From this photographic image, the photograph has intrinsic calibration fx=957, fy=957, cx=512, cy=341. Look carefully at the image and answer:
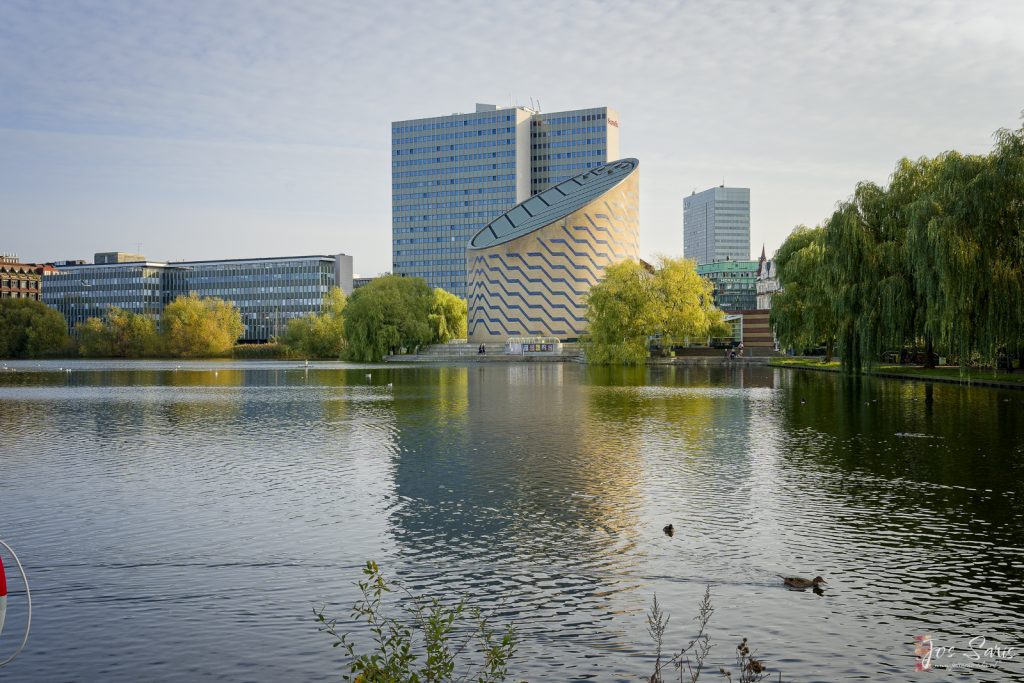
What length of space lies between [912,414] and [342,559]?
2425 centimetres

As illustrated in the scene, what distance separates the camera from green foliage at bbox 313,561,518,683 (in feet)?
23.6

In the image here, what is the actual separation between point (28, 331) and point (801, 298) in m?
115

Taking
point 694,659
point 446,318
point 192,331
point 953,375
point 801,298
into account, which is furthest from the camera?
point 192,331

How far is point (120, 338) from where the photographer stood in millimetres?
145250

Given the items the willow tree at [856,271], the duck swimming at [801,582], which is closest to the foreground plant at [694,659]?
the duck swimming at [801,582]

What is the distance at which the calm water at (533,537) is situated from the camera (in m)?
8.84

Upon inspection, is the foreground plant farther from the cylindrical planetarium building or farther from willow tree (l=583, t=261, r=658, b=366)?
the cylindrical planetarium building

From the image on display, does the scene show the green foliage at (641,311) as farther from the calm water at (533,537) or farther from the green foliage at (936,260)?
the calm water at (533,537)

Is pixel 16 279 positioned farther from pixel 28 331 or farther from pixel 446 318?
pixel 446 318

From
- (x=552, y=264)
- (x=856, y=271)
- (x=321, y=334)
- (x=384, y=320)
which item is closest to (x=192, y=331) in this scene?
(x=321, y=334)

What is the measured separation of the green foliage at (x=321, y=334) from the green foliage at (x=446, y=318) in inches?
572

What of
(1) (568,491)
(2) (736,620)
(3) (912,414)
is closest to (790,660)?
(2) (736,620)

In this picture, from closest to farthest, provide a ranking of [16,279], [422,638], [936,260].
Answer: [422,638], [936,260], [16,279]

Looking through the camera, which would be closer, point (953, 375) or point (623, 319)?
point (953, 375)
